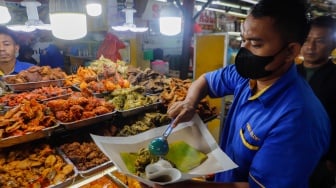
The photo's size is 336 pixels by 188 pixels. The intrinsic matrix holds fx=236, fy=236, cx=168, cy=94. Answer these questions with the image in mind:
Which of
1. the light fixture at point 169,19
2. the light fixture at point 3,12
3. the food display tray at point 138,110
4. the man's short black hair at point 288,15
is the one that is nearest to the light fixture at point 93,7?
the light fixture at point 169,19

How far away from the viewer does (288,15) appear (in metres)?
1.27

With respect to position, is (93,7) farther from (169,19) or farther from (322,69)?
(322,69)

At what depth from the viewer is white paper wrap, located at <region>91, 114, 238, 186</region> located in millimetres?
1395

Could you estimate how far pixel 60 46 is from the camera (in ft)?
28.0

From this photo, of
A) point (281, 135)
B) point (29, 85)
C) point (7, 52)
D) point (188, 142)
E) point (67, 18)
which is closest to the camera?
point (281, 135)

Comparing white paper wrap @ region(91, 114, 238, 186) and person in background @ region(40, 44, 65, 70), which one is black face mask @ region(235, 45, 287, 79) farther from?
person in background @ region(40, 44, 65, 70)

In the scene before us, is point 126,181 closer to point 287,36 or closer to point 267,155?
point 267,155

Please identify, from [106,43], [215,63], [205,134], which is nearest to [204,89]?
[205,134]

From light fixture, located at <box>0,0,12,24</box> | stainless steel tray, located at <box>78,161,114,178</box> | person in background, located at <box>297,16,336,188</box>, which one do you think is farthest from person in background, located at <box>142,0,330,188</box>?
light fixture, located at <box>0,0,12,24</box>

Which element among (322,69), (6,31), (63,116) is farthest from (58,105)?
(322,69)

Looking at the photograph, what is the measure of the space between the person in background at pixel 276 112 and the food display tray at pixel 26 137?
1205 millimetres

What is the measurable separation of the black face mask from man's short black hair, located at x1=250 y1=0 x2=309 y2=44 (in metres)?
0.09

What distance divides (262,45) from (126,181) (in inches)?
59.7

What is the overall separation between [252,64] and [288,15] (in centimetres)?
32
